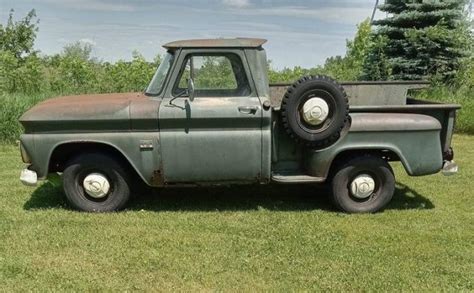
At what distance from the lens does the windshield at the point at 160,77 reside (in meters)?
5.66

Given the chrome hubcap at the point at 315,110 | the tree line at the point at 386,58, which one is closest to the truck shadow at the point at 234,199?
the chrome hubcap at the point at 315,110

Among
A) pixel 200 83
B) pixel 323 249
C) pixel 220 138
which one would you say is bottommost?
pixel 323 249

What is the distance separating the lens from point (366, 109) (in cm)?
572

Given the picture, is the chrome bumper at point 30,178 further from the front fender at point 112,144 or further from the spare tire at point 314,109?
the spare tire at point 314,109

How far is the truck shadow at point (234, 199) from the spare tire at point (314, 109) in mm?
955

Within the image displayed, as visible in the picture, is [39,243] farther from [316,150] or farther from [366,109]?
[366,109]

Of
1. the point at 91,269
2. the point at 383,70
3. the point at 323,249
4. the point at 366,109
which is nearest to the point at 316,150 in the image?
the point at 366,109

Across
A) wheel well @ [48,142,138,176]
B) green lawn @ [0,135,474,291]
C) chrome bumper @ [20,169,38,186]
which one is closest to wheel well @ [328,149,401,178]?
green lawn @ [0,135,474,291]

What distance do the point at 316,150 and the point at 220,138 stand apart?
1076 mm

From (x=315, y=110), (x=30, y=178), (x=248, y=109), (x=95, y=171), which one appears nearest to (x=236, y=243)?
(x=248, y=109)

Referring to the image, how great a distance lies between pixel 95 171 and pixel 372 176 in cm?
318

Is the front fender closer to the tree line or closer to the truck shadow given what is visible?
the truck shadow

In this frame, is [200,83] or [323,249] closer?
[323,249]

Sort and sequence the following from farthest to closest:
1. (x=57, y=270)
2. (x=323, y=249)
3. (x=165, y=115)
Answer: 1. (x=165, y=115)
2. (x=323, y=249)
3. (x=57, y=270)
